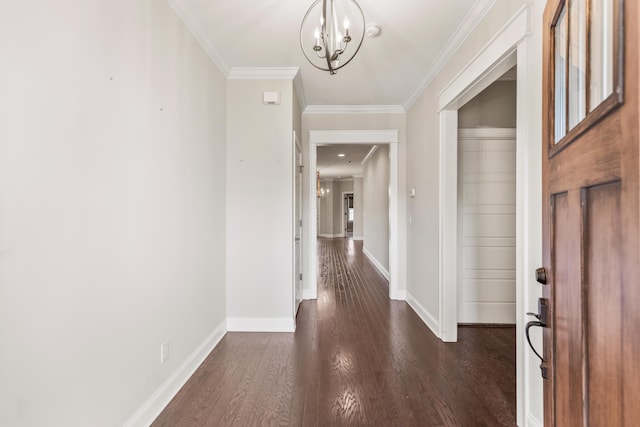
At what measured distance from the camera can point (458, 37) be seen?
2.40 meters

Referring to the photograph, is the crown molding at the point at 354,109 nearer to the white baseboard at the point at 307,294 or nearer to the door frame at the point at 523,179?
the door frame at the point at 523,179

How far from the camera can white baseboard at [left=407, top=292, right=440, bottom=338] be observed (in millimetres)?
2971

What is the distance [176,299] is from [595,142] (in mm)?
2246

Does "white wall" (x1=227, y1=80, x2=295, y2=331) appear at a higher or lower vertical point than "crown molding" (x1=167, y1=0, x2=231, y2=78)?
lower

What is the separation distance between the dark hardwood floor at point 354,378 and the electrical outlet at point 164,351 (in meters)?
0.31

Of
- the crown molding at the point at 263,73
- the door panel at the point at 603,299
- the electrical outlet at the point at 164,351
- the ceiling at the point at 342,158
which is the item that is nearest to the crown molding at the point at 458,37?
the crown molding at the point at 263,73

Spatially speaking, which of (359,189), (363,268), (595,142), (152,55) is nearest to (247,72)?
(152,55)

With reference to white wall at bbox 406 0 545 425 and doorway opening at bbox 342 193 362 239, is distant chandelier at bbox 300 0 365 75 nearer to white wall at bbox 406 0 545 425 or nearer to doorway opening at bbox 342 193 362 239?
white wall at bbox 406 0 545 425

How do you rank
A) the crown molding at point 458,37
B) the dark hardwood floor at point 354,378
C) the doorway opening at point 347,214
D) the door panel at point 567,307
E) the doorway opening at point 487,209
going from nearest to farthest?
the door panel at point 567,307 < the dark hardwood floor at point 354,378 < the crown molding at point 458,37 < the doorway opening at point 487,209 < the doorway opening at point 347,214

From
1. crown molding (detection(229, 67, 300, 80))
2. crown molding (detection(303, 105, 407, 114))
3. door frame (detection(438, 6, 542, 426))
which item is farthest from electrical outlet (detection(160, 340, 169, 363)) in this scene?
crown molding (detection(303, 105, 407, 114))

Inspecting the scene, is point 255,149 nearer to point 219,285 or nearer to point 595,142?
point 219,285

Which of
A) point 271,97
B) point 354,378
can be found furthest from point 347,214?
point 354,378

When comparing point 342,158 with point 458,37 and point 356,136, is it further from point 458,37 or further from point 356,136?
point 458,37

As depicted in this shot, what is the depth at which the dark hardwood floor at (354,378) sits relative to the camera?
180 cm
